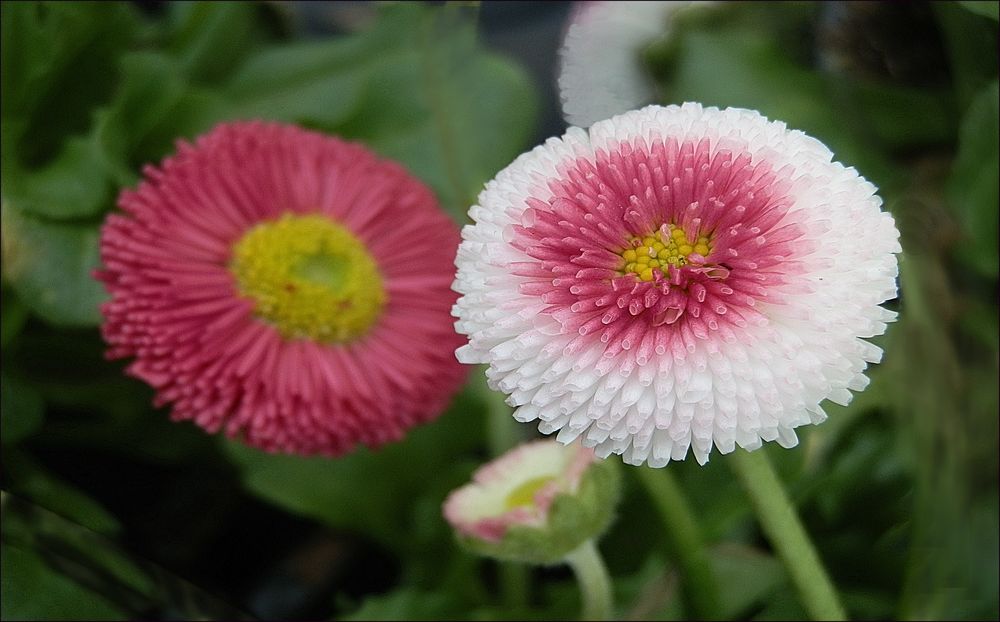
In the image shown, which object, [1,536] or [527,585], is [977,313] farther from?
[1,536]

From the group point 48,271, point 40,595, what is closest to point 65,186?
point 48,271

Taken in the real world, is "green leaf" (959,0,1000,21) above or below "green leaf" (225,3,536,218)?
above

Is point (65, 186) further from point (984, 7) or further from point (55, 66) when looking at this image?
point (984, 7)

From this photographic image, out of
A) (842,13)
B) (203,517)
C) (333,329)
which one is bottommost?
(203,517)

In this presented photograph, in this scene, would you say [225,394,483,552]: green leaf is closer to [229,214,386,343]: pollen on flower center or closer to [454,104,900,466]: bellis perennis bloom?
[229,214,386,343]: pollen on flower center

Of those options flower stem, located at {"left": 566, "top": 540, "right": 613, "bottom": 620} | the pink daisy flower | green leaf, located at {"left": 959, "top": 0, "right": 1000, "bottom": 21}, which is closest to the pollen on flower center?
the pink daisy flower

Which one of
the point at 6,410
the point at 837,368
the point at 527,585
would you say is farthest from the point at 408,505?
the point at 837,368

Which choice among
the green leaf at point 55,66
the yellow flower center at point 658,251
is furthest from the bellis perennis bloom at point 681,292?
the green leaf at point 55,66
